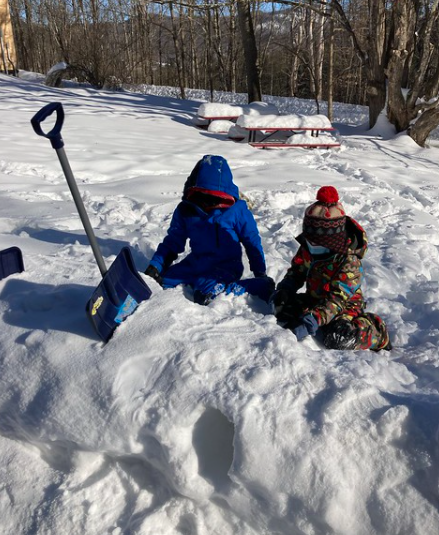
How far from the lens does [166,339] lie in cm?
194

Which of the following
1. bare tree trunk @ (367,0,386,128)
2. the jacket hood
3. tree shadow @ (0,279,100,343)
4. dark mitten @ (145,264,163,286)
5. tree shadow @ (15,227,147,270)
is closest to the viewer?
tree shadow @ (0,279,100,343)

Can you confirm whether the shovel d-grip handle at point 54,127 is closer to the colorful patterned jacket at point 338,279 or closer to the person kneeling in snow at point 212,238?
the person kneeling in snow at point 212,238

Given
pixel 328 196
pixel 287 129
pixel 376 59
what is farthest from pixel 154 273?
pixel 376 59

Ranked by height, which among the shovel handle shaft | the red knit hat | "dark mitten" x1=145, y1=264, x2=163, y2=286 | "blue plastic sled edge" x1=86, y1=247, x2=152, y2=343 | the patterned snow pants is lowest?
the patterned snow pants

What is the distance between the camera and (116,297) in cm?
202

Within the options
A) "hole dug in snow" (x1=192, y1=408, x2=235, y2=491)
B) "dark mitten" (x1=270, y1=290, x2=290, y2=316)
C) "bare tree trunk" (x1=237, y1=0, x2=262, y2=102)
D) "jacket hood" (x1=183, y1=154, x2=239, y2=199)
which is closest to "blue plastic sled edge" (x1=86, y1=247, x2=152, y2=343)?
"hole dug in snow" (x1=192, y1=408, x2=235, y2=491)

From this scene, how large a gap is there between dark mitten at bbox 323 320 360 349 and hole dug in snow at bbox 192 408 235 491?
0.93m

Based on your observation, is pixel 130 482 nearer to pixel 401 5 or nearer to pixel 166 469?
pixel 166 469

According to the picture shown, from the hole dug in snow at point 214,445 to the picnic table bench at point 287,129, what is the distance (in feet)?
25.4

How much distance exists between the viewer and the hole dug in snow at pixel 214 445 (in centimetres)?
162

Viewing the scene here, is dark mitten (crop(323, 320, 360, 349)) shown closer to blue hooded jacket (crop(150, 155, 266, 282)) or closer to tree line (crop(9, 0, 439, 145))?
blue hooded jacket (crop(150, 155, 266, 282))

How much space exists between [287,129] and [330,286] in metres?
7.08

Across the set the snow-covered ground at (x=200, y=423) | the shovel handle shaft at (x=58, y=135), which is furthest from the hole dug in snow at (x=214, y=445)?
the shovel handle shaft at (x=58, y=135)

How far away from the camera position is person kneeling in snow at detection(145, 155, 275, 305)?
2943 millimetres
